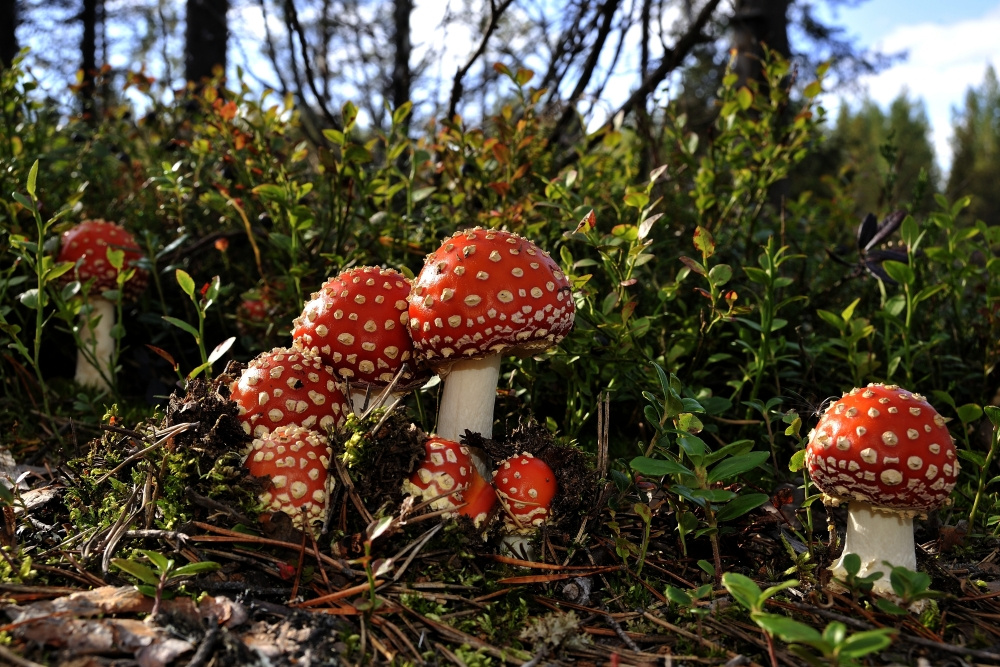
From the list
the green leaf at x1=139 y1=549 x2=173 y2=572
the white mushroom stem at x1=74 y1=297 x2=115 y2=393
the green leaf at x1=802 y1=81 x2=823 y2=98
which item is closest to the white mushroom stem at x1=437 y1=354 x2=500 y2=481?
the green leaf at x1=139 y1=549 x2=173 y2=572

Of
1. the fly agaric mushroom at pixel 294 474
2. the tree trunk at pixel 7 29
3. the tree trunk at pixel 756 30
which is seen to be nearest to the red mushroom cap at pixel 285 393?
the fly agaric mushroom at pixel 294 474

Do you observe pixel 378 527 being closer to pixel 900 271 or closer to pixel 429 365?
pixel 429 365

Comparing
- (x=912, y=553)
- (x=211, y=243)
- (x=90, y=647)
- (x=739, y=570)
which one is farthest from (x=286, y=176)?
(x=912, y=553)

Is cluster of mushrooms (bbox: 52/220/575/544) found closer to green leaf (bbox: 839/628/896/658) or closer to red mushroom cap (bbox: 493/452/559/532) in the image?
red mushroom cap (bbox: 493/452/559/532)

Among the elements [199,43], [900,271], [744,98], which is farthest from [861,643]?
[199,43]

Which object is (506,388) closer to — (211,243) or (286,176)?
(286,176)

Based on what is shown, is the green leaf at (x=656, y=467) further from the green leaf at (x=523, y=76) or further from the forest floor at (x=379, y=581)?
the green leaf at (x=523, y=76)

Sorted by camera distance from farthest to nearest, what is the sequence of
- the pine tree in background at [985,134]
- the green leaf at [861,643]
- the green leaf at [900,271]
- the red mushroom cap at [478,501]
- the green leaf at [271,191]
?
the pine tree in background at [985,134] < the green leaf at [271,191] < the green leaf at [900,271] < the red mushroom cap at [478,501] < the green leaf at [861,643]
